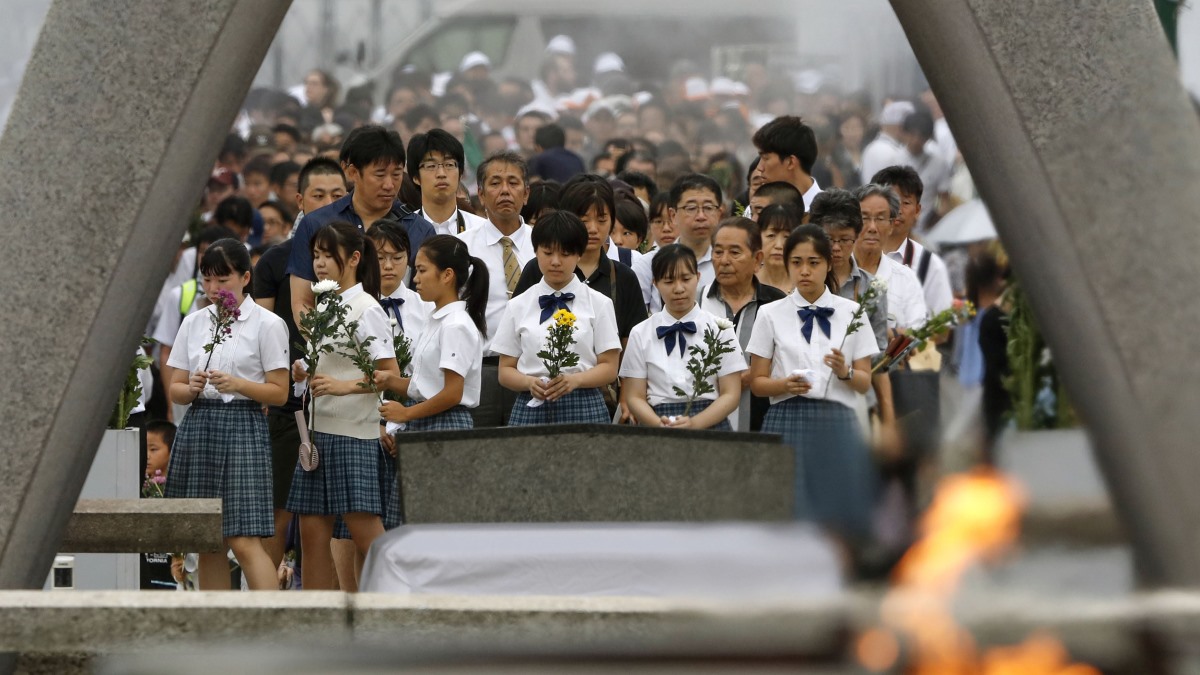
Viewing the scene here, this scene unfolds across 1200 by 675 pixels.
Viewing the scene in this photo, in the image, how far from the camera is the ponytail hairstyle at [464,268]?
8.19 m

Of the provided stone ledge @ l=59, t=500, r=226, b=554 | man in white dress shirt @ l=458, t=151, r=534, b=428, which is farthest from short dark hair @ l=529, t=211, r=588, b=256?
stone ledge @ l=59, t=500, r=226, b=554

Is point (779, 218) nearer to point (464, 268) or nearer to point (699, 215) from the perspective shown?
point (699, 215)

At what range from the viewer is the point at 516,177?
941 cm

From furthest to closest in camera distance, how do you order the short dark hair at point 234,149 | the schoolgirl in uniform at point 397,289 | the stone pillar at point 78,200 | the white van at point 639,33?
the white van at point 639,33
the short dark hair at point 234,149
the schoolgirl in uniform at point 397,289
the stone pillar at point 78,200

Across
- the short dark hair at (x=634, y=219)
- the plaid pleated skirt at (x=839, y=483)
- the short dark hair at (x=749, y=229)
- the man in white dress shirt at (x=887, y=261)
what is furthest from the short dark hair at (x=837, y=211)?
the plaid pleated skirt at (x=839, y=483)

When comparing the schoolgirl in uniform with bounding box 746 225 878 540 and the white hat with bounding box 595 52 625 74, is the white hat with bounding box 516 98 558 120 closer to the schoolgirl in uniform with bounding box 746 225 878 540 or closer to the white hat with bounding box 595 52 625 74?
the white hat with bounding box 595 52 625 74

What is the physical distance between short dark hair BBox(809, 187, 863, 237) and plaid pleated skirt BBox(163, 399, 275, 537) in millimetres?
2722

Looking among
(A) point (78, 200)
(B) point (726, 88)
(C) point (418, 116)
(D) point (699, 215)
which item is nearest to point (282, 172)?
(C) point (418, 116)

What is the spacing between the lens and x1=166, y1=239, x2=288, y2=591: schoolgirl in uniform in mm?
8086

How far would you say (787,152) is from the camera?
9992 millimetres

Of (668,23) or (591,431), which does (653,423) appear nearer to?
(591,431)

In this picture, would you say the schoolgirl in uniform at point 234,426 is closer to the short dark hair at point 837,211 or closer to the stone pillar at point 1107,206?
the short dark hair at point 837,211

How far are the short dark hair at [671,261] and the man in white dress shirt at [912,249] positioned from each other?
5.29 ft

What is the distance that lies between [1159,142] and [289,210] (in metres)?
8.25
